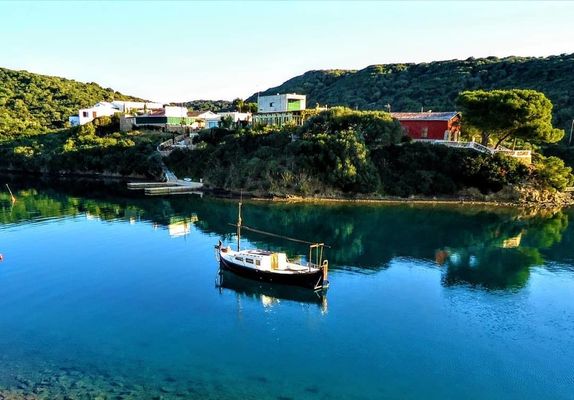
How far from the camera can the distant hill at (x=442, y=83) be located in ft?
346

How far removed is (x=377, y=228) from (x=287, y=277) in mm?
21736

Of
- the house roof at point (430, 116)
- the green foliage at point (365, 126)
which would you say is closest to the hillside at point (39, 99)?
the green foliage at point (365, 126)

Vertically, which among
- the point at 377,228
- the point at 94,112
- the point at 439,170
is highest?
the point at 94,112

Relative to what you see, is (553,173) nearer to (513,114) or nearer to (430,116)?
(513,114)

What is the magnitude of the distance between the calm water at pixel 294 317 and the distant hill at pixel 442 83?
6619 cm

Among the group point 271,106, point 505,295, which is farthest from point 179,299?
point 271,106

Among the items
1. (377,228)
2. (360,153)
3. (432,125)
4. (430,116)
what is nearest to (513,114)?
(432,125)

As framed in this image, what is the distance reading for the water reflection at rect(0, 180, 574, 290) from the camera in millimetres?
41094

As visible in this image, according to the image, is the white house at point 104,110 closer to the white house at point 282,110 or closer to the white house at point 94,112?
the white house at point 94,112

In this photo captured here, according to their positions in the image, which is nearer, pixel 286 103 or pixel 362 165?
pixel 362 165

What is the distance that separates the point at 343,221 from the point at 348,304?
24982 mm

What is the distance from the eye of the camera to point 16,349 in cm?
2473

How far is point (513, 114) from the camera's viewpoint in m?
63.4

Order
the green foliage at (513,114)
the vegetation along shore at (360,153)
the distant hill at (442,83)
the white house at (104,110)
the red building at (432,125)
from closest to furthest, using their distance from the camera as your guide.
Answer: the green foliage at (513,114), the vegetation along shore at (360,153), the red building at (432,125), the distant hill at (442,83), the white house at (104,110)
